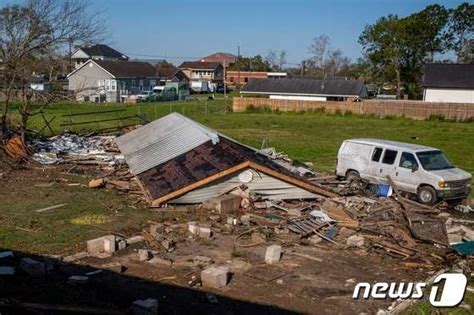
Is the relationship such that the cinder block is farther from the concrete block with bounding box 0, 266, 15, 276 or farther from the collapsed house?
the concrete block with bounding box 0, 266, 15, 276

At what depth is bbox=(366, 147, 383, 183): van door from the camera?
1886cm

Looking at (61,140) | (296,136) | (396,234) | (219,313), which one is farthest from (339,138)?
(219,313)

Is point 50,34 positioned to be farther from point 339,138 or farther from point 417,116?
point 417,116

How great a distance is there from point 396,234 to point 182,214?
5985 mm

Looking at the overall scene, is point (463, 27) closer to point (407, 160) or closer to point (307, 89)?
A: point (307, 89)

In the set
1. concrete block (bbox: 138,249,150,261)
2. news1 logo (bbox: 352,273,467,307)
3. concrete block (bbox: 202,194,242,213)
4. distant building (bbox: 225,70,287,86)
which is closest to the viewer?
news1 logo (bbox: 352,273,467,307)

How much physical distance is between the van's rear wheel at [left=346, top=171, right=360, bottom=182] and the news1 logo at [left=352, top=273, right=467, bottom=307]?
919 cm

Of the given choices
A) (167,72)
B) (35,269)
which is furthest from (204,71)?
(35,269)

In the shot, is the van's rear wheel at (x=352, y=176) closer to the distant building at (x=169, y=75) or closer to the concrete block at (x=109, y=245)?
the concrete block at (x=109, y=245)

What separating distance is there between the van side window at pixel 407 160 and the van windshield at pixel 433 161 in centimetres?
22

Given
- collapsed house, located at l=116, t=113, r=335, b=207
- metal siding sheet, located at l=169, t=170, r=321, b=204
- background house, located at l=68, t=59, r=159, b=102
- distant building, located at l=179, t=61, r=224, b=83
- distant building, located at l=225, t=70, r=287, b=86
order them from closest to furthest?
collapsed house, located at l=116, t=113, r=335, b=207 → metal siding sheet, located at l=169, t=170, r=321, b=204 → background house, located at l=68, t=59, r=159, b=102 → distant building, located at l=225, t=70, r=287, b=86 → distant building, located at l=179, t=61, r=224, b=83

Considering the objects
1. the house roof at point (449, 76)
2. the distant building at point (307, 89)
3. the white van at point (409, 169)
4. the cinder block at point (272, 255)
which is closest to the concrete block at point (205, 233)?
the cinder block at point (272, 255)

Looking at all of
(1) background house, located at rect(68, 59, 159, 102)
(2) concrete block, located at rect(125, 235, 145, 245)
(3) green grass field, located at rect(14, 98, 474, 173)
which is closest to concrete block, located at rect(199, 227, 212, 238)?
(2) concrete block, located at rect(125, 235, 145, 245)

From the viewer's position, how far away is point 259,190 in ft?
55.1
